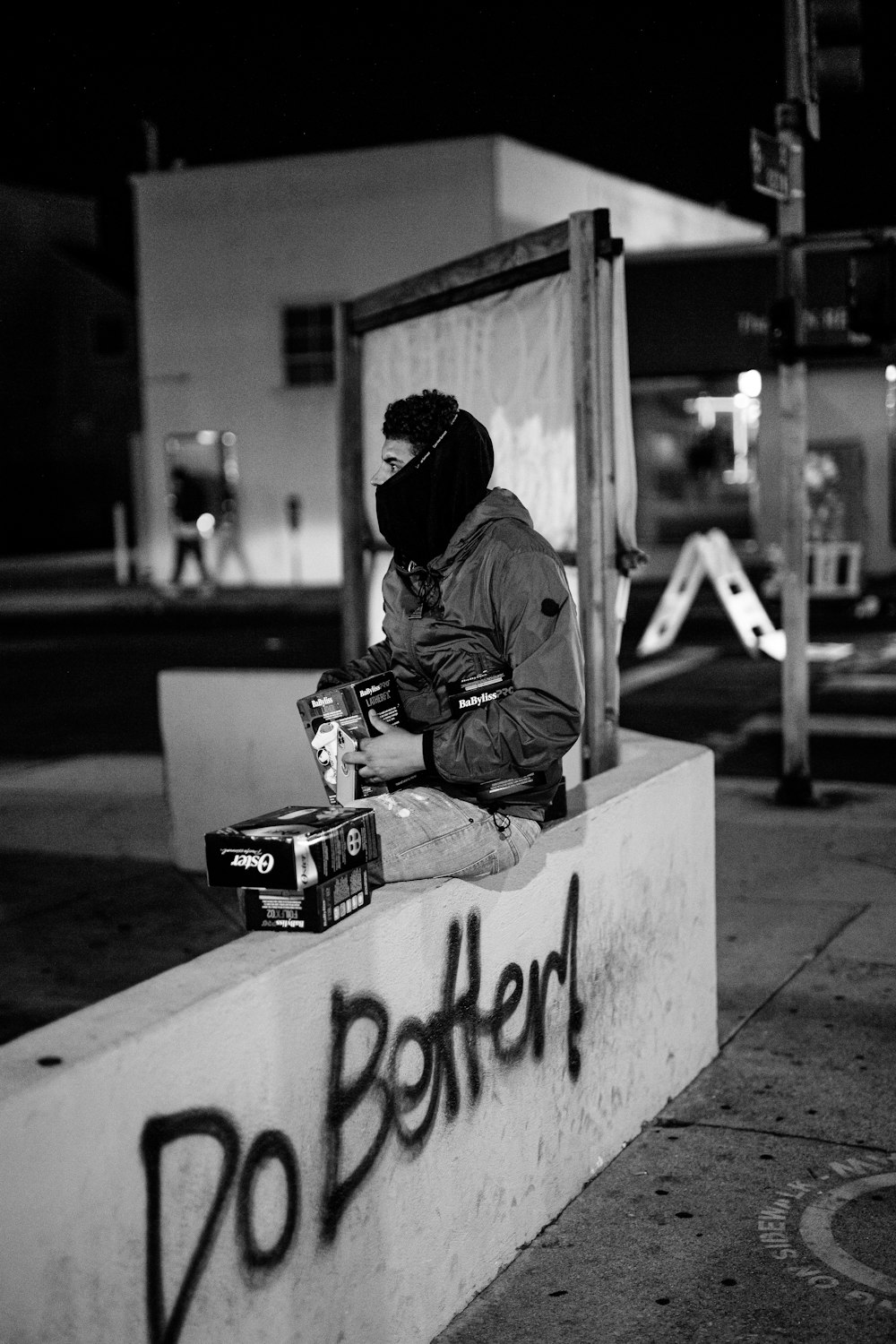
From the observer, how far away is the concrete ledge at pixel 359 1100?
8.16 ft

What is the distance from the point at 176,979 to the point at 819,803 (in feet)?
22.2

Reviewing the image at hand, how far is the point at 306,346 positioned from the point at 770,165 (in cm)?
1818

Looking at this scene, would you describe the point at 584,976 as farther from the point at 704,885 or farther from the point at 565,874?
the point at 704,885

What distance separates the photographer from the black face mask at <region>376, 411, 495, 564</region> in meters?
3.89

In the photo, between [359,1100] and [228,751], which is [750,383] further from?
[359,1100]

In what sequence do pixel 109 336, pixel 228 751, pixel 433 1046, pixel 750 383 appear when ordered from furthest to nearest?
pixel 109 336
pixel 750 383
pixel 228 751
pixel 433 1046

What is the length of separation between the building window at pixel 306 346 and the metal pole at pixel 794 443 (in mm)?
17126

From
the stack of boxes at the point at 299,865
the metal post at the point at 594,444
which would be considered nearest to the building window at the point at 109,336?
the metal post at the point at 594,444

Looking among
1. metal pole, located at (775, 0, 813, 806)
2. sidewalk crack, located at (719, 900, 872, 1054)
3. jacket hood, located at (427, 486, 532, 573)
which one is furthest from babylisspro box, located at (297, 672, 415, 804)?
metal pole, located at (775, 0, 813, 806)

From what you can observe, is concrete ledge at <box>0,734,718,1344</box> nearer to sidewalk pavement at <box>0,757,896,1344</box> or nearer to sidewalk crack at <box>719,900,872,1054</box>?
sidewalk pavement at <box>0,757,896,1344</box>

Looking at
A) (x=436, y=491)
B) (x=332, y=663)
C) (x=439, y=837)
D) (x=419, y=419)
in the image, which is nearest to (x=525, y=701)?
(x=439, y=837)

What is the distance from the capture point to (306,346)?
26.0m

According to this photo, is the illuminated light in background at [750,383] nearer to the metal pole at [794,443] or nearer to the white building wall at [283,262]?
the white building wall at [283,262]

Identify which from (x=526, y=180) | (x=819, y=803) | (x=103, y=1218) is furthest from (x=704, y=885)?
(x=526, y=180)
